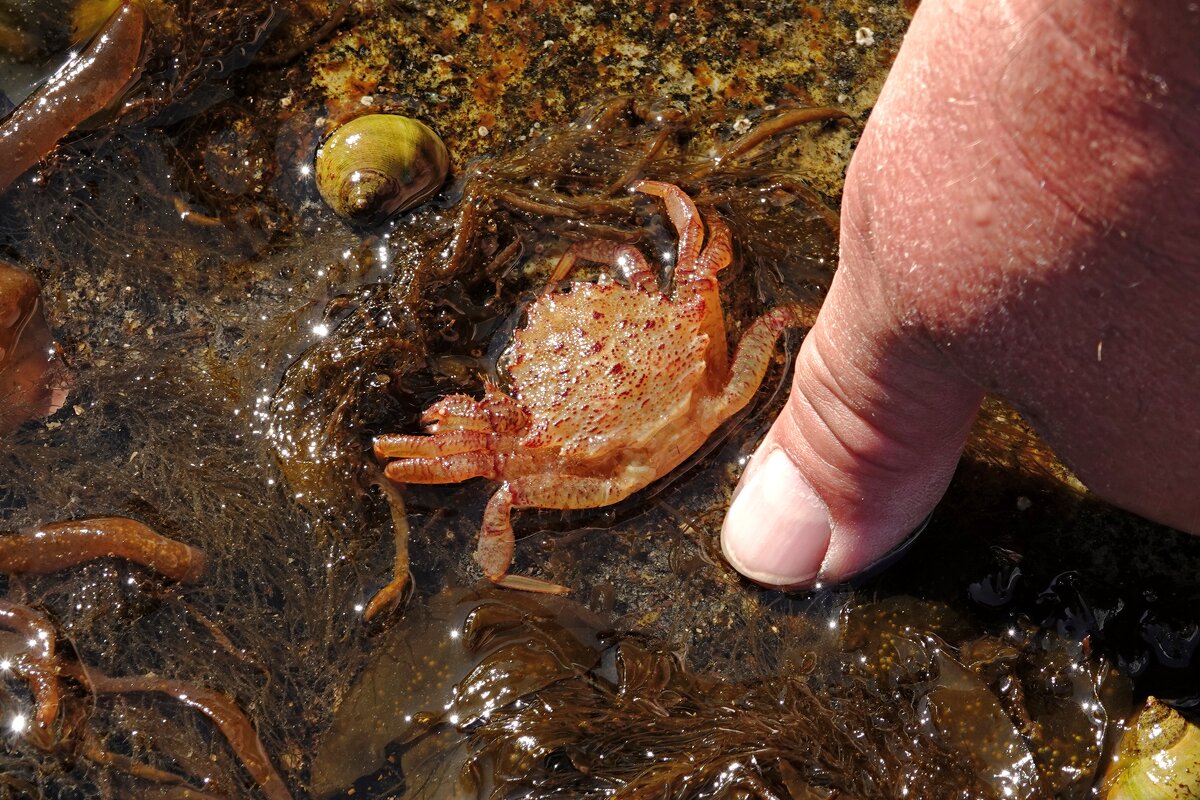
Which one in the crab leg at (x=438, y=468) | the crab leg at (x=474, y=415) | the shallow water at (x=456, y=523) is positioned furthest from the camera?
the crab leg at (x=474, y=415)

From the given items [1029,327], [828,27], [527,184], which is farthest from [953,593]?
[828,27]

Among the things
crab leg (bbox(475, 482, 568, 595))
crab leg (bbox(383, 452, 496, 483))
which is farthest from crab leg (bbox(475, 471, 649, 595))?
crab leg (bbox(383, 452, 496, 483))

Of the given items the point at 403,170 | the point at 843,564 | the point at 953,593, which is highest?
the point at 403,170

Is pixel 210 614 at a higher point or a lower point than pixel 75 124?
lower

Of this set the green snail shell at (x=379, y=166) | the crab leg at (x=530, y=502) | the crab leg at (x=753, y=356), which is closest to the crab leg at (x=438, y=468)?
the crab leg at (x=530, y=502)

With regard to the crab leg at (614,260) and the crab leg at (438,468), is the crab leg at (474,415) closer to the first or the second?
the crab leg at (438,468)

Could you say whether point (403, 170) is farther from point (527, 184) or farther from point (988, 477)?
point (988, 477)

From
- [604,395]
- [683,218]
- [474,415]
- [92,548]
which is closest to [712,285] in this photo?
[683,218]
